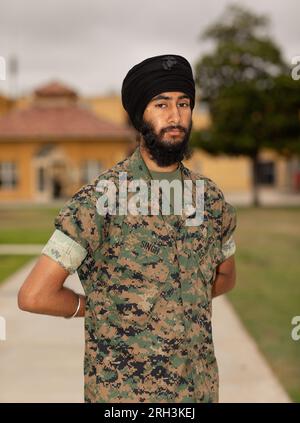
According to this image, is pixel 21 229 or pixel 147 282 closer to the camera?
pixel 147 282

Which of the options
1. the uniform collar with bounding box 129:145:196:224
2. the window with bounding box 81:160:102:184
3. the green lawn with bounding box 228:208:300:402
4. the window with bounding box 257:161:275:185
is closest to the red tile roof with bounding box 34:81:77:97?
the window with bounding box 81:160:102:184

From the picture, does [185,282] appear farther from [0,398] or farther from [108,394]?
[0,398]

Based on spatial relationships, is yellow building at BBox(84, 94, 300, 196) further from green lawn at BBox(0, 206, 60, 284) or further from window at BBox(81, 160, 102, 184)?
green lawn at BBox(0, 206, 60, 284)

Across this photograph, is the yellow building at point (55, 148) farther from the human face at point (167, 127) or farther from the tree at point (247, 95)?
the human face at point (167, 127)

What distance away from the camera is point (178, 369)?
2.27m

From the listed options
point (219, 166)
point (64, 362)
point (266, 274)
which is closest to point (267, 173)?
point (219, 166)

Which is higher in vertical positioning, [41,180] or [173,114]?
[41,180]

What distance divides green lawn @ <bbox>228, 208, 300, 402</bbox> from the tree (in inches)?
400

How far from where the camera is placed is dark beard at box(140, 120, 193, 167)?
7.41 feet

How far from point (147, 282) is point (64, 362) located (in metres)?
3.99

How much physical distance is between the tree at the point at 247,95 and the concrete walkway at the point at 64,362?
21957mm

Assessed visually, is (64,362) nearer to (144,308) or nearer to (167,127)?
(144,308)

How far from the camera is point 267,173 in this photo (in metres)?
52.8
